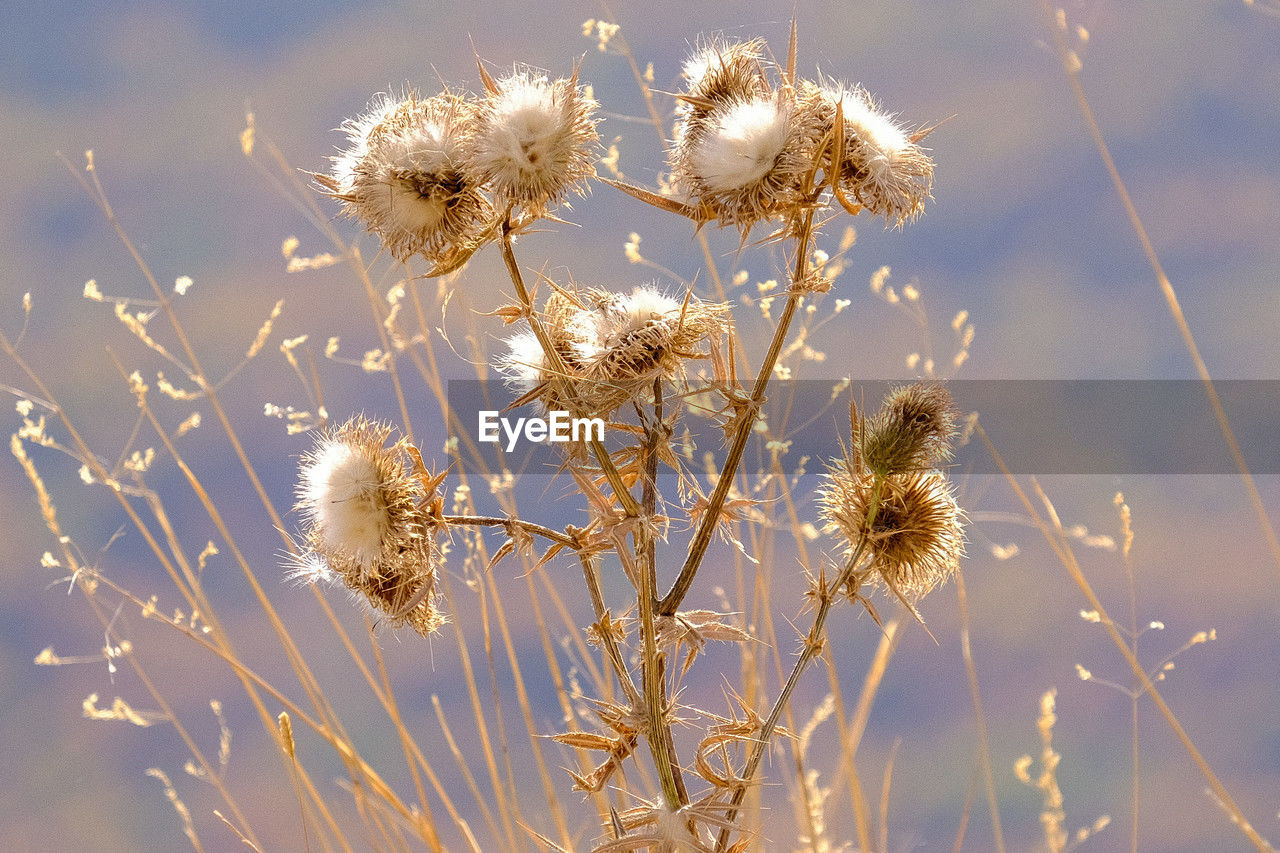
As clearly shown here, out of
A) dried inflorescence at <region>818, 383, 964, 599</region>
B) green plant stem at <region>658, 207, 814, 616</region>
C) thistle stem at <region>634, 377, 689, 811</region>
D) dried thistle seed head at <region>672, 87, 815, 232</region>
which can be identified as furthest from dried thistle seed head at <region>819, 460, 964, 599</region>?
dried thistle seed head at <region>672, 87, 815, 232</region>

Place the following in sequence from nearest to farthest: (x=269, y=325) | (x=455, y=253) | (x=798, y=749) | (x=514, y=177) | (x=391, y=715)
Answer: (x=514, y=177) < (x=455, y=253) < (x=798, y=749) < (x=391, y=715) < (x=269, y=325)

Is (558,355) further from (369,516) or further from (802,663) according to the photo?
(802,663)

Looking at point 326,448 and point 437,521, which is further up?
point 326,448

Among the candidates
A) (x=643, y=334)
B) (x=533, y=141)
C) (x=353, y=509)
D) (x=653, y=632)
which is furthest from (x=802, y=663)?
(x=533, y=141)

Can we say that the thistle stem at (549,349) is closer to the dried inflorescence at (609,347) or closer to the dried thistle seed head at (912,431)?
the dried inflorescence at (609,347)

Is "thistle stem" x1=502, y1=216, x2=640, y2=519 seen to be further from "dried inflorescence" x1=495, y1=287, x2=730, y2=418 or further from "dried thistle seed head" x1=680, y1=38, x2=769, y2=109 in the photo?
"dried thistle seed head" x1=680, y1=38, x2=769, y2=109

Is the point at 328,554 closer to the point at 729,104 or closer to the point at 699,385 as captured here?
the point at 699,385

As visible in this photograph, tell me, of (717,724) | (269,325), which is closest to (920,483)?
(717,724)
